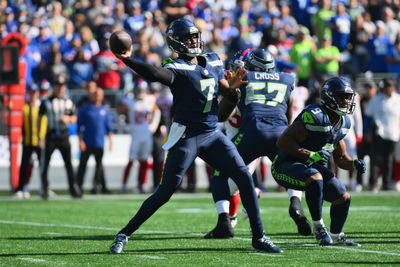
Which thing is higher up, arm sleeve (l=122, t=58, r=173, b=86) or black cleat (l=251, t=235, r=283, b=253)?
arm sleeve (l=122, t=58, r=173, b=86)

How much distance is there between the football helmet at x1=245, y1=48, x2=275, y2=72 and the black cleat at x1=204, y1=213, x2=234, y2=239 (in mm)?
1725

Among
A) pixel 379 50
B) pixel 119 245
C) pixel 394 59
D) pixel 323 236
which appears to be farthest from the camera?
pixel 379 50

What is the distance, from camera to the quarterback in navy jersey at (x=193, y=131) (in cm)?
786

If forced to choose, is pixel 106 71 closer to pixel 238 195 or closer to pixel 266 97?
pixel 238 195

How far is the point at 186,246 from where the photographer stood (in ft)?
28.0

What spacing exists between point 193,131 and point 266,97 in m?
1.95

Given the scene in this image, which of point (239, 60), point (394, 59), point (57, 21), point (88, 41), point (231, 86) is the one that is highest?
point (231, 86)

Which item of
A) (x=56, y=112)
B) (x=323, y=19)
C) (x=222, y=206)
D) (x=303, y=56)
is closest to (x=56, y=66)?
(x=56, y=112)

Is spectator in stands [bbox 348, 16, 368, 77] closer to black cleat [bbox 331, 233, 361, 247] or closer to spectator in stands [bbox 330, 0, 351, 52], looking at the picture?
spectator in stands [bbox 330, 0, 351, 52]

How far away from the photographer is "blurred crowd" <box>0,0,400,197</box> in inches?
753

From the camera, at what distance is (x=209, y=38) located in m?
22.4

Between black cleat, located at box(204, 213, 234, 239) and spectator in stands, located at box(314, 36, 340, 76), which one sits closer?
black cleat, located at box(204, 213, 234, 239)

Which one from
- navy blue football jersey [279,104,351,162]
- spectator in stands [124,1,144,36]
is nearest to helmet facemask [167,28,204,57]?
navy blue football jersey [279,104,351,162]

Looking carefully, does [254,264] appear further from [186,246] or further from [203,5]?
[203,5]
